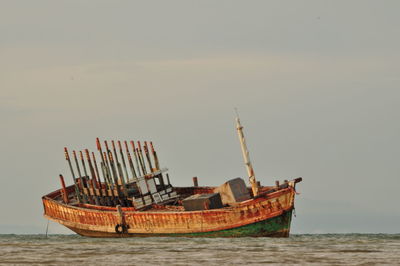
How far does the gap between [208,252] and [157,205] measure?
1342 cm

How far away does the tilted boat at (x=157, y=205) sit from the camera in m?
41.9

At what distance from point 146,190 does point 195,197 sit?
19.6ft

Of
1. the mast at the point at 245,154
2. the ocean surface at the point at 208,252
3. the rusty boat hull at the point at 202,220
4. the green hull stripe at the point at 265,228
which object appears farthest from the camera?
the mast at the point at 245,154

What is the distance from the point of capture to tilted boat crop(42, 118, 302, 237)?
41875mm

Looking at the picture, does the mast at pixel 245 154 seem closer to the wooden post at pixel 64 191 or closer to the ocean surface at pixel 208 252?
the ocean surface at pixel 208 252

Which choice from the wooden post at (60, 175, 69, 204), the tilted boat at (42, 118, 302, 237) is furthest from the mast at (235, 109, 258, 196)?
the wooden post at (60, 175, 69, 204)

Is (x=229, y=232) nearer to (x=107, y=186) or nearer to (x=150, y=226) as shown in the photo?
(x=150, y=226)

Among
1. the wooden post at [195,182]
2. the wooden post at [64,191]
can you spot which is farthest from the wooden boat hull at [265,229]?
the wooden post at [64,191]

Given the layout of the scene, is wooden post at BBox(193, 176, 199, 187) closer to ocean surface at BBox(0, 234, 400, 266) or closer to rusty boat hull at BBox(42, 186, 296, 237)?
rusty boat hull at BBox(42, 186, 296, 237)

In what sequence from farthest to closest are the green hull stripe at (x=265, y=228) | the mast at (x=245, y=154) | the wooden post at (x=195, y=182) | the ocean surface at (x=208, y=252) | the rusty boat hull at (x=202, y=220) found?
1. the wooden post at (x=195, y=182)
2. the mast at (x=245, y=154)
3. the green hull stripe at (x=265, y=228)
4. the rusty boat hull at (x=202, y=220)
5. the ocean surface at (x=208, y=252)

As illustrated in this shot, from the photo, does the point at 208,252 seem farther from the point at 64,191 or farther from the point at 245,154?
the point at 64,191

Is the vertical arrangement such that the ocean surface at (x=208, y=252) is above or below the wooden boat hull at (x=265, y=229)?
below

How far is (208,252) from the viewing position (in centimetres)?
A: 3484

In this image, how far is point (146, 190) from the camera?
49125 millimetres
